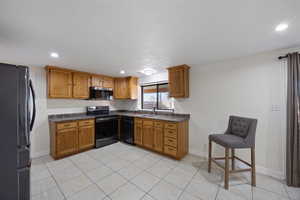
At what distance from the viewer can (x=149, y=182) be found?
201 cm

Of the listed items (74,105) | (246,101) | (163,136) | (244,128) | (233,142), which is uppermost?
(246,101)

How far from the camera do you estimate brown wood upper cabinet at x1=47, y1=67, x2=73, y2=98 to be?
2.96 m

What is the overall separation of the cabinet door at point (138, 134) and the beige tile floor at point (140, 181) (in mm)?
642

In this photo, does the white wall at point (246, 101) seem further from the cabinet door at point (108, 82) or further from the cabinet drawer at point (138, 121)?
the cabinet door at point (108, 82)

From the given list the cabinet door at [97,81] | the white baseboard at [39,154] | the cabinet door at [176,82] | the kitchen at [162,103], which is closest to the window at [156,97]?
the kitchen at [162,103]

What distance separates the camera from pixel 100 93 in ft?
12.5

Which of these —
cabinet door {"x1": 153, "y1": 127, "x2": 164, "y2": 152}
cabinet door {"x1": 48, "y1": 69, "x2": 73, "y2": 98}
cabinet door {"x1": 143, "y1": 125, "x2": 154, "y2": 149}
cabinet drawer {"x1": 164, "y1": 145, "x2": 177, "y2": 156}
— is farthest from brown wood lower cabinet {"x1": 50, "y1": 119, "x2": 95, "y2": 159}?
cabinet drawer {"x1": 164, "y1": 145, "x2": 177, "y2": 156}

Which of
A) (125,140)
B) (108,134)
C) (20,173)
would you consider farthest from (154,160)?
(20,173)

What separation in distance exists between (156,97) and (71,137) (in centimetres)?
264

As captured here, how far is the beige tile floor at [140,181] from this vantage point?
1.72 metres

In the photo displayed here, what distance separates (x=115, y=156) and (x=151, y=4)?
119 inches

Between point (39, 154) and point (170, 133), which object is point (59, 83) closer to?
point (39, 154)

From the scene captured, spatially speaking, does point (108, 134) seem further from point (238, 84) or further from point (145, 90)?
point (238, 84)

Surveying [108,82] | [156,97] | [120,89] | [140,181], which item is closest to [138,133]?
[156,97]
